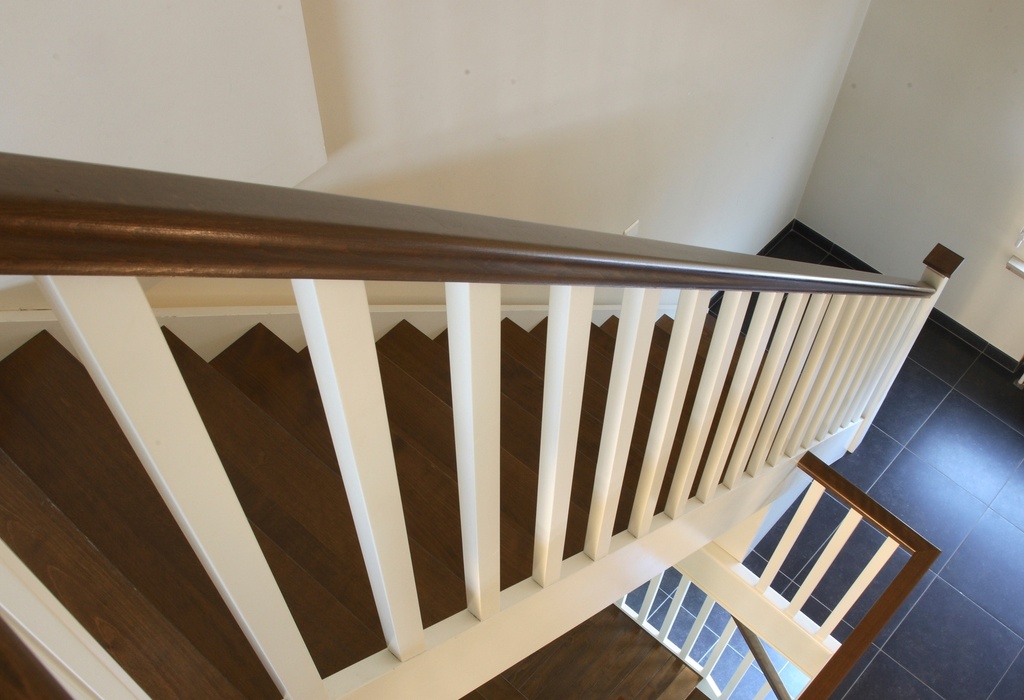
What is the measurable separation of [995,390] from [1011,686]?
168 centimetres

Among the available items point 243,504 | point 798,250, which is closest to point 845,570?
point 798,250

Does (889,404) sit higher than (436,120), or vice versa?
(436,120)

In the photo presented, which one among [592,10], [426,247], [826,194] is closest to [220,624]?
[426,247]

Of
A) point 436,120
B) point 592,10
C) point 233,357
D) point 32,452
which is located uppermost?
point 592,10

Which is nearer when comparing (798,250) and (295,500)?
(295,500)

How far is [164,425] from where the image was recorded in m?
0.55

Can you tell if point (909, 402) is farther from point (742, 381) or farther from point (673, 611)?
point (742, 381)

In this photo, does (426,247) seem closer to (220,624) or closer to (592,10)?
(220,624)

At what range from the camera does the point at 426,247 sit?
0.65 m

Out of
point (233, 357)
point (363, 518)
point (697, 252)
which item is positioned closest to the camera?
point (363, 518)

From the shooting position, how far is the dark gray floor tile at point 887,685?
129 inches

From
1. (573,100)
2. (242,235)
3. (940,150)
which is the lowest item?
(242,235)

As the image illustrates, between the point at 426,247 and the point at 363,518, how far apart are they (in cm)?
32

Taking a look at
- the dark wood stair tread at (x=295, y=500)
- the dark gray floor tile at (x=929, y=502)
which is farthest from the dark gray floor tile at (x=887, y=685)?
the dark wood stair tread at (x=295, y=500)
